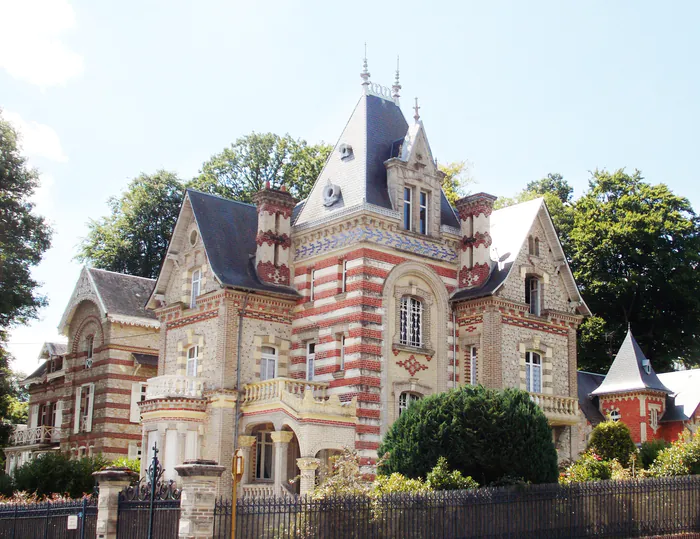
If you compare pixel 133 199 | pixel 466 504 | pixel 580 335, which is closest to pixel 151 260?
pixel 133 199

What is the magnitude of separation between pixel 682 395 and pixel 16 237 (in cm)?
3183

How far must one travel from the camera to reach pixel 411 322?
3297cm

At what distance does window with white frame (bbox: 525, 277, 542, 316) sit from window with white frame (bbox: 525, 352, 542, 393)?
5.53 feet

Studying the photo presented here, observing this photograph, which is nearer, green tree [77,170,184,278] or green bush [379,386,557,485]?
green bush [379,386,557,485]

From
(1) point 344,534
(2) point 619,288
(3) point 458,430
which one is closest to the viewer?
(1) point 344,534

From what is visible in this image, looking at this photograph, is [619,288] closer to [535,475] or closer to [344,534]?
[535,475]

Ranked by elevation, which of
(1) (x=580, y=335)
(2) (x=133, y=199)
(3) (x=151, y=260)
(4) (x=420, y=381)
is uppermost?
(2) (x=133, y=199)

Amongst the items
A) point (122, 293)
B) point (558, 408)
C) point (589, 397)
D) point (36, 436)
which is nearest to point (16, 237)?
point (122, 293)

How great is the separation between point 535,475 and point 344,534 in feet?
26.4

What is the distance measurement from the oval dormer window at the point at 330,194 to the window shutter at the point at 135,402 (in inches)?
525

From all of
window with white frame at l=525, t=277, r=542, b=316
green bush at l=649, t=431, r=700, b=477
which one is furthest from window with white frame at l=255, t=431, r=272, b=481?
green bush at l=649, t=431, r=700, b=477

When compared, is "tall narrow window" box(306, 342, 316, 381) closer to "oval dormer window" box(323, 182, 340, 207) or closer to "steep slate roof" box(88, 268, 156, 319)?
"oval dormer window" box(323, 182, 340, 207)

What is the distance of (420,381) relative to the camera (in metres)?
32.4

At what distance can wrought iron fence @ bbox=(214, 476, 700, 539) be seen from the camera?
18.5m
